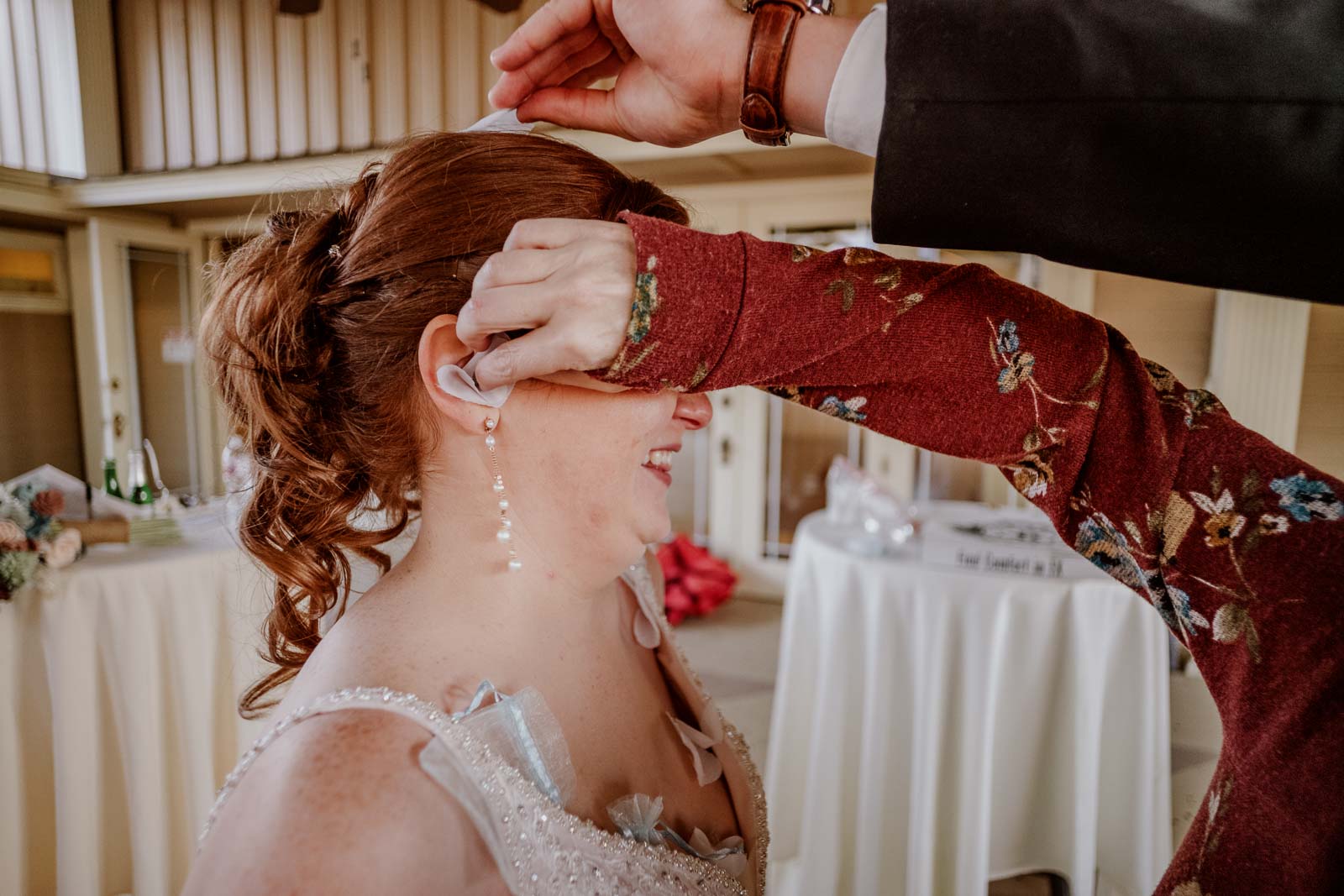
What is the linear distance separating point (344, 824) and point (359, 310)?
1.87 feet

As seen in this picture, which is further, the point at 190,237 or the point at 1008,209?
the point at 190,237

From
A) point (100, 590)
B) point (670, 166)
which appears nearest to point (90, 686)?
point (100, 590)

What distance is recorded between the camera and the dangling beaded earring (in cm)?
89

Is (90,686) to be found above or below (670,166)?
below

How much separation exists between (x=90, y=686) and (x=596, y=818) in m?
1.84

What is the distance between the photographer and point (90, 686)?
6.43 ft

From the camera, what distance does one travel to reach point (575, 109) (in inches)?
33.0

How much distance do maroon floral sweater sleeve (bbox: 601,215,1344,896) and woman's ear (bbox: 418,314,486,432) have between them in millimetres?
355

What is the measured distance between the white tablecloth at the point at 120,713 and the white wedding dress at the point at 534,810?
1.22m

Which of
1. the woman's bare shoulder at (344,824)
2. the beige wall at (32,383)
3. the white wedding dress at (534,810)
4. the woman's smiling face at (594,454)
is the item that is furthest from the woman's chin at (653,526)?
the beige wall at (32,383)

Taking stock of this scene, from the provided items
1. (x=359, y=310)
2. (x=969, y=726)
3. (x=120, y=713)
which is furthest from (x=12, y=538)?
(x=969, y=726)

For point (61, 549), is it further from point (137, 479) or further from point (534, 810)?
point (534, 810)

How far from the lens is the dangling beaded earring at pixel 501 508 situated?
889 millimetres

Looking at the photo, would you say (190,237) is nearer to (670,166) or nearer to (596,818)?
(596,818)
